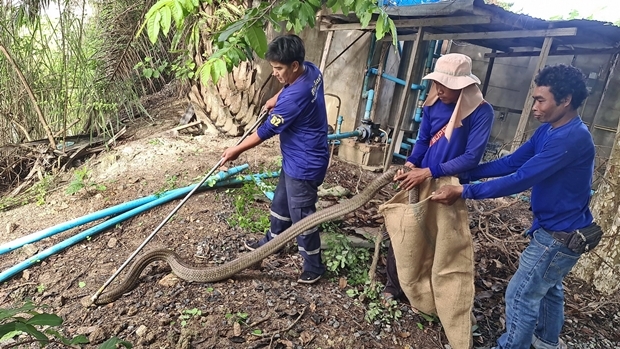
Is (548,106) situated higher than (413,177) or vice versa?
(548,106)

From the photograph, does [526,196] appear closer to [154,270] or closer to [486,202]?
[486,202]

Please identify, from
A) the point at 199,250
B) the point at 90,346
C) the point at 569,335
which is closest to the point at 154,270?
the point at 199,250

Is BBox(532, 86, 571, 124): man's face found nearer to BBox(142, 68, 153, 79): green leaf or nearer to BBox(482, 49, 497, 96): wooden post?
BBox(142, 68, 153, 79): green leaf

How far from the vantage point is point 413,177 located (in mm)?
2586

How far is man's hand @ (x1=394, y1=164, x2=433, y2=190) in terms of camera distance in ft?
8.43

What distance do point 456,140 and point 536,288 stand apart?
1.06m

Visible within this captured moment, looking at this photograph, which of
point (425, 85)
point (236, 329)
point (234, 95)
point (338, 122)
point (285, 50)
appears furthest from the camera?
point (425, 85)

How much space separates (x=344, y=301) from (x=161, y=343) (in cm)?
139

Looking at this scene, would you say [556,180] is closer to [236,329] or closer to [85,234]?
[236,329]

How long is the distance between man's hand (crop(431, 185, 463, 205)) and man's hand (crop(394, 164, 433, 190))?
139mm

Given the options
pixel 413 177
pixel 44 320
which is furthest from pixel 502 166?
pixel 44 320

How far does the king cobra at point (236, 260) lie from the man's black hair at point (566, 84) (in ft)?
3.64

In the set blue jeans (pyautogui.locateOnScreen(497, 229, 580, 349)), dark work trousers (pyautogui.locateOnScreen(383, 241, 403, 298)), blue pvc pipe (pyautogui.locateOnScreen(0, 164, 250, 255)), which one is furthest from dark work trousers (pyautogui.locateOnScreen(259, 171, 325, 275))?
blue pvc pipe (pyautogui.locateOnScreen(0, 164, 250, 255))

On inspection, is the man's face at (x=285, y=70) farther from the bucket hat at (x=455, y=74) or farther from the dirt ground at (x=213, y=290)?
the dirt ground at (x=213, y=290)
